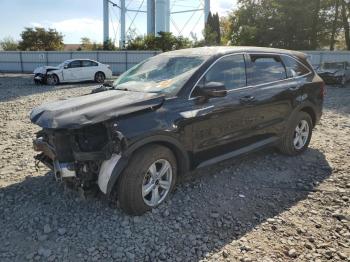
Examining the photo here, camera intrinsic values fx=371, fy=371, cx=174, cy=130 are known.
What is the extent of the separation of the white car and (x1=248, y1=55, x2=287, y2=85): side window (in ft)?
53.8

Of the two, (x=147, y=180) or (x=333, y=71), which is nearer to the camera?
(x=147, y=180)

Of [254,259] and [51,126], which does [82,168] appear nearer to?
[51,126]

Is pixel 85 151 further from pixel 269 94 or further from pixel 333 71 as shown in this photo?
pixel 333 71

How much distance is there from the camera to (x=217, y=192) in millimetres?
4680

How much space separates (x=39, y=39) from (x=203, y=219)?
162 feet

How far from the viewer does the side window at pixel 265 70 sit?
5156 mm

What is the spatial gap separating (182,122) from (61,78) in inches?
687

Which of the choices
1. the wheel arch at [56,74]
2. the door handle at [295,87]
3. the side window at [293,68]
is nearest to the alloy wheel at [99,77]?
the wheel arch at [56,74]

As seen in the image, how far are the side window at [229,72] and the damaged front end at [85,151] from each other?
1.45m

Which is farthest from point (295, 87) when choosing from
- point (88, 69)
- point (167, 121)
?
point (88, 69)

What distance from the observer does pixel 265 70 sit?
17.6ft

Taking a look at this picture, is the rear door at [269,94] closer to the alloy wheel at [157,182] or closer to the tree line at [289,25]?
Result: the alloy wheel at [157,182]

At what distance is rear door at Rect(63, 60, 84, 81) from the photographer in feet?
66.7

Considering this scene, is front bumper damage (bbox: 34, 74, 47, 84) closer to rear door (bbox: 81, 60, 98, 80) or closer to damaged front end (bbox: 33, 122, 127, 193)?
rear door (bbox: 81, 60, 98, 80)
